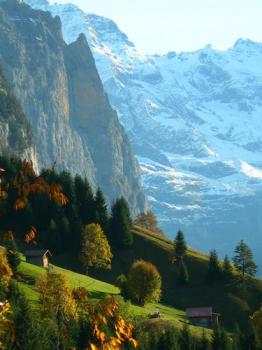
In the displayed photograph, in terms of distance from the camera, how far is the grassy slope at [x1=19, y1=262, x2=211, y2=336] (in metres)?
107

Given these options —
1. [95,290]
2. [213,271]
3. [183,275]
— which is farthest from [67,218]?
[95,290]

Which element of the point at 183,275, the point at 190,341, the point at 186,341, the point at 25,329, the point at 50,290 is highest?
the point at 183,275

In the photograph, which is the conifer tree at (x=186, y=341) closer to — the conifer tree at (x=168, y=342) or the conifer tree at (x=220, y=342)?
the conifer tree at (x=220, y=342)

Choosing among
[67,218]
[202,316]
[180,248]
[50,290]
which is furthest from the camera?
[67,218]

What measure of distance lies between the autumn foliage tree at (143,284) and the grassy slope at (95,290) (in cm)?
172

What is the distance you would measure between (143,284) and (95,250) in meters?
17.1

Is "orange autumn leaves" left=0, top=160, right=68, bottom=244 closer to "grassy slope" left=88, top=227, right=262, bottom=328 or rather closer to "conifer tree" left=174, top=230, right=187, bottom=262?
"grassy slope" left=88, top=227, right=262, bottom=328

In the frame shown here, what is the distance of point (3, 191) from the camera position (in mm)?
16359

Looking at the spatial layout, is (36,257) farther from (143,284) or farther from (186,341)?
(186,341)

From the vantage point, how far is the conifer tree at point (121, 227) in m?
151

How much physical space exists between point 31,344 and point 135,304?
188ft

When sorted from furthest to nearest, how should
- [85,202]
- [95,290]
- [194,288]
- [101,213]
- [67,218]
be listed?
[85,202] < [101,213] < [67,218] < [194,288] < [95,290]

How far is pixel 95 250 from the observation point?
137625mm

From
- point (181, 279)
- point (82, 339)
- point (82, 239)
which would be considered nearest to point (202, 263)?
point (181, 279)
